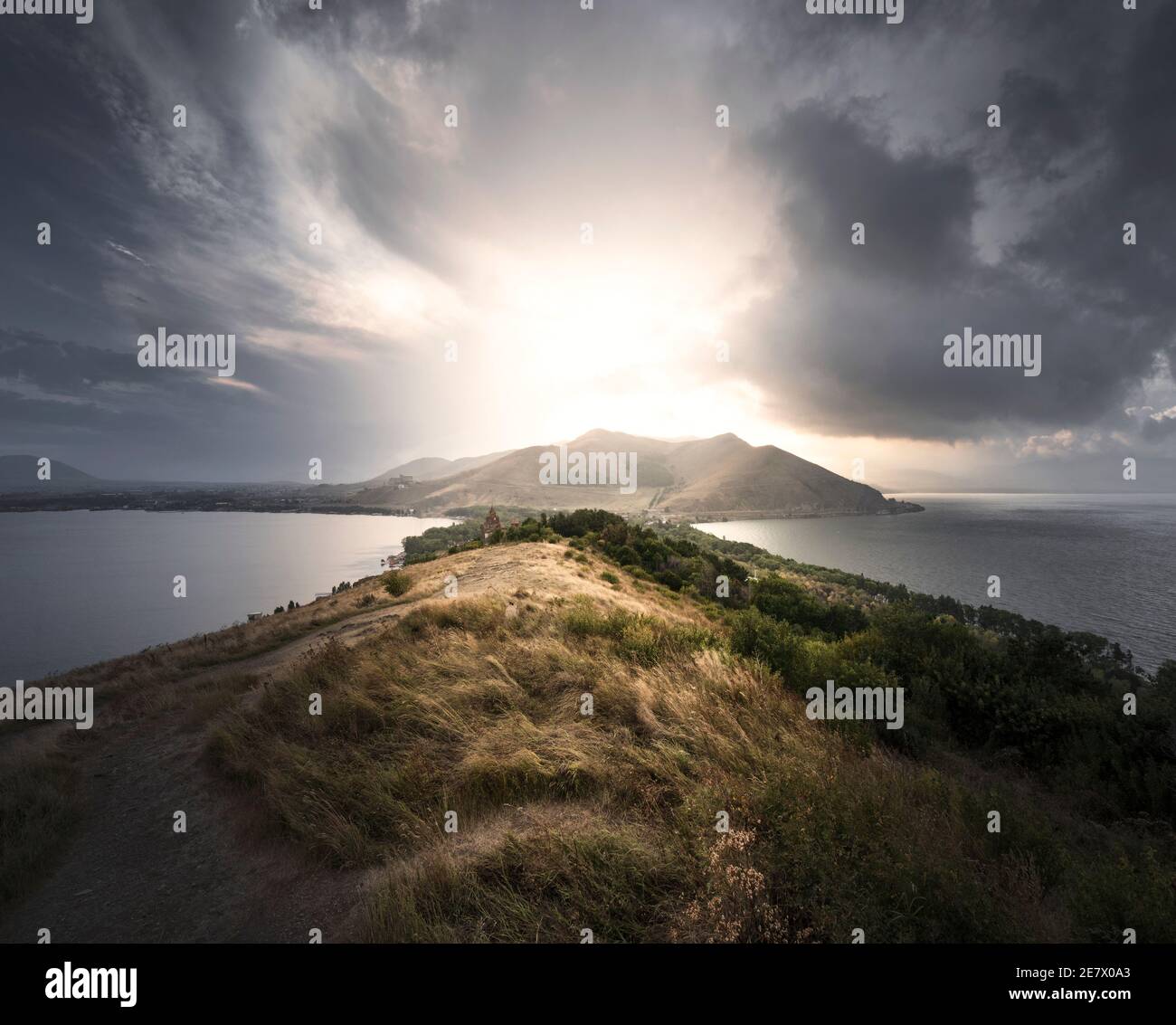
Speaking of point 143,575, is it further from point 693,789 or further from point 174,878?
point 693,789

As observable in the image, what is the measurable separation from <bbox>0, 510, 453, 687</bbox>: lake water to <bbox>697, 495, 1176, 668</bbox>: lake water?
322ft

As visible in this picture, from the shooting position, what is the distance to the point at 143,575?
78.2m

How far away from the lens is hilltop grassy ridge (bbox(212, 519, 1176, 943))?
3430 millimetres

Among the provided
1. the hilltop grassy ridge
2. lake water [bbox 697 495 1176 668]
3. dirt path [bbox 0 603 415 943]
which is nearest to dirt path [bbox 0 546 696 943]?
dirt path [bbox 0 603 415 943]

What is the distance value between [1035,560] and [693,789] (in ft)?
402

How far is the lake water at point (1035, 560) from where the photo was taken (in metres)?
49.8

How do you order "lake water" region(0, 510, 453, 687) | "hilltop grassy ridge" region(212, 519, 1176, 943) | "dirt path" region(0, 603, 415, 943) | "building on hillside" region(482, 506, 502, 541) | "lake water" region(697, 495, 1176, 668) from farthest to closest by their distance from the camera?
"lake water" region(0, 510, 453, 687), "lake water" region(697, 495, 1176, 668), "building on hillside" region(482, 506, 502, 541), "dirt path" region(0, 603, 415, 943), "hilltop grassy ridge" region(212, 519, 1176, 943)

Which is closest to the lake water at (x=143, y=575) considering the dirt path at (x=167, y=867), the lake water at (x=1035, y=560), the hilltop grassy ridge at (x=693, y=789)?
the dirt path at (x=167, y=867)

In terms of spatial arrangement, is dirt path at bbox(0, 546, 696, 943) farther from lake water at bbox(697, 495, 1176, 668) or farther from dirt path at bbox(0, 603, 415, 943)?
lake water at bbox(697, 495, 1176, 668)

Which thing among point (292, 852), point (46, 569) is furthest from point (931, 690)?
point (46, 569)

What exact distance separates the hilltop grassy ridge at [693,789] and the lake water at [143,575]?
56723 millimetres

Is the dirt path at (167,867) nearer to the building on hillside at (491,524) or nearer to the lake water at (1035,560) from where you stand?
the building on hillside at (491,524)
